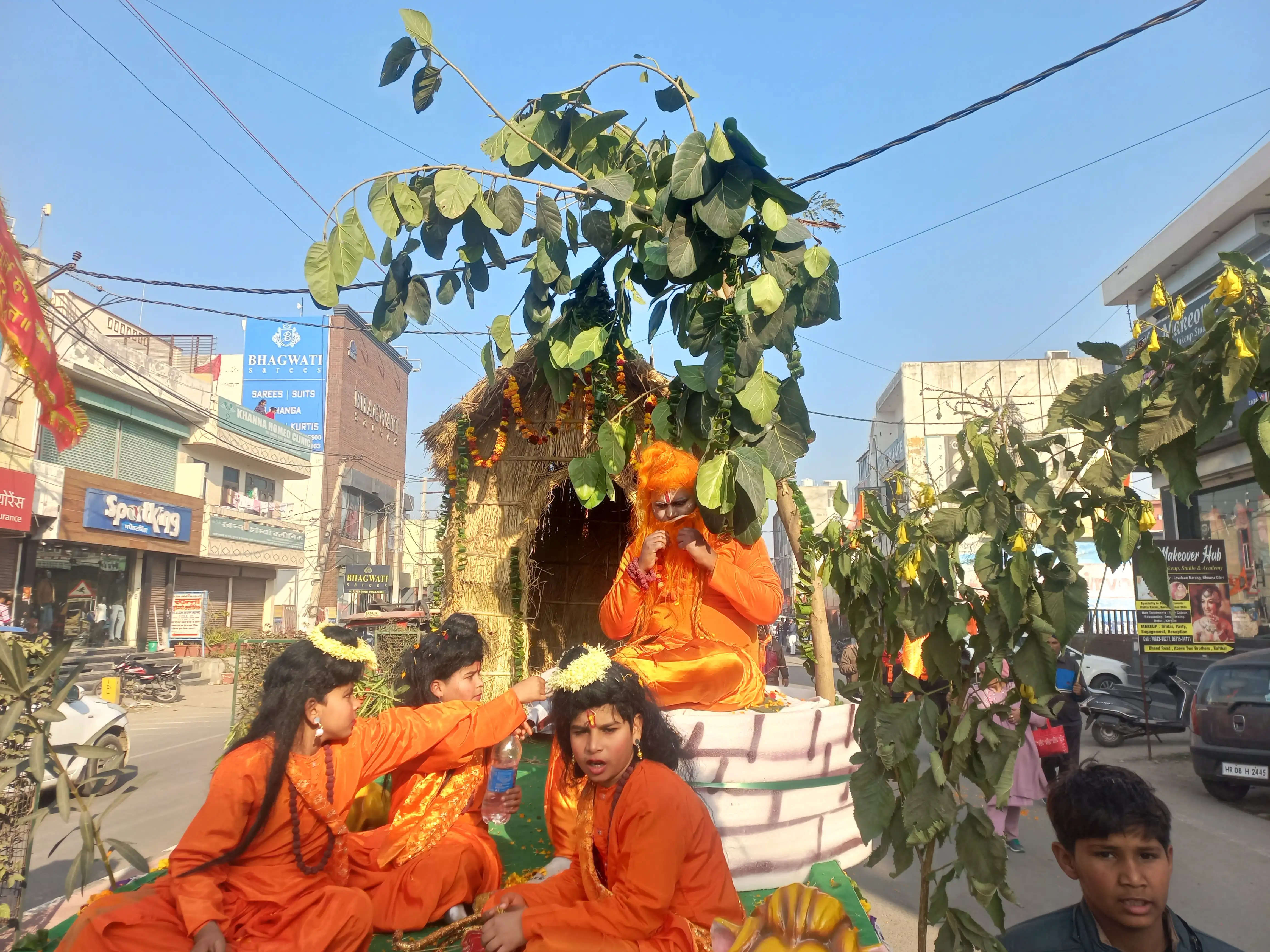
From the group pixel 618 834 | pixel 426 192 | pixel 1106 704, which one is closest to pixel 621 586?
pixel 618 834

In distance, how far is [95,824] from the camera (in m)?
2.84

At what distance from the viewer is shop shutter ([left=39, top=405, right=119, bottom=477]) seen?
55.1ft

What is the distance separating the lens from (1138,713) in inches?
400

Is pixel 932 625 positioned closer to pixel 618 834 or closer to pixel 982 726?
pixel 982 726

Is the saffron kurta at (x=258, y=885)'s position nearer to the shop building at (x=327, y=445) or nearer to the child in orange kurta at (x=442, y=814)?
the child in orange kurta at (x=442, y=814)

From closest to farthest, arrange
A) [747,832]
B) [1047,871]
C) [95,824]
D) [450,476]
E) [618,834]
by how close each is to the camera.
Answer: [618,834], [95,824], [747,832], [1047,871], [450,476]

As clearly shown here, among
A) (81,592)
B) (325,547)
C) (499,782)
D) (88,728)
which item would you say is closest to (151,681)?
(81,592)

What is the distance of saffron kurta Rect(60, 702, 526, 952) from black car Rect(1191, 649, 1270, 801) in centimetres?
764

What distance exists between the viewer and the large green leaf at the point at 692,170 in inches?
88.1

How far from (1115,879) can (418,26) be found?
2928 millimetres

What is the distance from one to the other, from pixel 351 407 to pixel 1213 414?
119ft

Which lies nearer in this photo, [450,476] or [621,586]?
[621,586]

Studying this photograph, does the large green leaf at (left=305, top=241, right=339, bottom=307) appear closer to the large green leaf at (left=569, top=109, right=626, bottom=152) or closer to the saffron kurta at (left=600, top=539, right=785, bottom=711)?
the large green leaf at (left=569, top=109, right=626, bottom=152)

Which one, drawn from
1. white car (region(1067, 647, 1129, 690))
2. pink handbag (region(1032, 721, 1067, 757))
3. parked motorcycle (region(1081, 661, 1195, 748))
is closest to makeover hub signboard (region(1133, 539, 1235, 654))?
parked motorcycle (region(1081, 661, 1195, 748))
